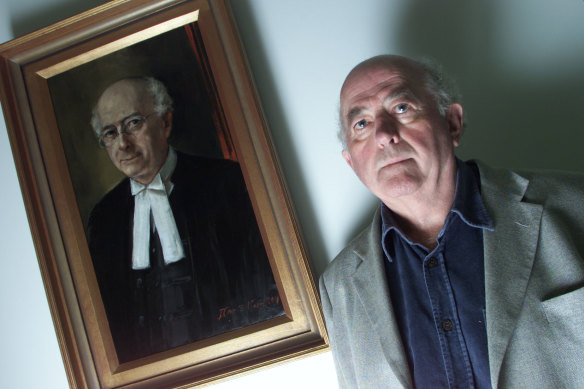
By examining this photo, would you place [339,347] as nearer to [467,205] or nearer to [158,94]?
[467,205]

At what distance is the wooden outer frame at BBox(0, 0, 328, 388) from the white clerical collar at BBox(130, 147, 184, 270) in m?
0.23

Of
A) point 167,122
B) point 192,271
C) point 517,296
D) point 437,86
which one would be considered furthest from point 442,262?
point 167,122

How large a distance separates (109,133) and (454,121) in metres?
1.31

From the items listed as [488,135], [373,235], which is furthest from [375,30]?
[373,235]

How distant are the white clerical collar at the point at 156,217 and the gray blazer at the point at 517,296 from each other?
0.68m

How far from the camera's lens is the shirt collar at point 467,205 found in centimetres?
130

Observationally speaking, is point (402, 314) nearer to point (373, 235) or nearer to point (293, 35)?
point (373, 235)

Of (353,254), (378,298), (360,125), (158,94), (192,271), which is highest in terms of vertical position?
(158,94)

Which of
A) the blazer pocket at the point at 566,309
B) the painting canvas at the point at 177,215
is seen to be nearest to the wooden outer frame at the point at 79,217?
the painting canvas at the point at 177,215

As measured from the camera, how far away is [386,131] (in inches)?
53.3

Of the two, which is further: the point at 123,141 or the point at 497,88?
the point at 123,141

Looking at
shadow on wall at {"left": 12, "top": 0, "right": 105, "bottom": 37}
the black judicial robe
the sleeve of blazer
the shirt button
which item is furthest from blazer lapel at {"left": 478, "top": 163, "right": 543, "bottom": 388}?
shadow on wall at {"left": 12, "top": 0, "right": 105, "bottom": 37}

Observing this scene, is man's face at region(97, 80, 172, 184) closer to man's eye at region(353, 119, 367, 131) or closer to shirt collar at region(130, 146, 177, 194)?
shirt collar at region(130, 146, 177, 194)
